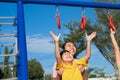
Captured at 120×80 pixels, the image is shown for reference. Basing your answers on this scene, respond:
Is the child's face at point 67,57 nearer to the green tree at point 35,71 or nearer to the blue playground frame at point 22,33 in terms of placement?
the blue playground frame at point 22,33

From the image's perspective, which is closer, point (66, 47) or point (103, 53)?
point (66, 47)

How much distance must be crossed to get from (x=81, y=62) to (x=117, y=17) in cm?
1471

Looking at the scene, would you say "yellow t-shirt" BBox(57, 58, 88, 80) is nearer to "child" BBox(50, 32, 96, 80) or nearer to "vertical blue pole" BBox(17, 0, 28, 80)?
"child" BBox(50, 32, 96, 80)

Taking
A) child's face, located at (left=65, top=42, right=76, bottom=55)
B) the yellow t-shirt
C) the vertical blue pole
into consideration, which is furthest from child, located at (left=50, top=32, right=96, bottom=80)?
the vertical blue pole

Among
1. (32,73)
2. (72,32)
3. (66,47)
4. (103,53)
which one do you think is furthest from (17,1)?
(32,73)

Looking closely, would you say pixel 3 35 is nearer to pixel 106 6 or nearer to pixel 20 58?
pixel 20 58

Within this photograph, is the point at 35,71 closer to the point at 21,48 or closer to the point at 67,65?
the point at 21,48

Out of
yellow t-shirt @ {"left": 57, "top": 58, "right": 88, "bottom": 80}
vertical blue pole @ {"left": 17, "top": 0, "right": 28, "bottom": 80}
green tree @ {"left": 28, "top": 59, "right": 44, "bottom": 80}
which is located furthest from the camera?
green tree @ {"left": 28, "top": 59, "right": 44, "bottom": 80}

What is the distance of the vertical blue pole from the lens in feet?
16.6

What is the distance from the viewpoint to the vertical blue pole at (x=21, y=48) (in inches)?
200

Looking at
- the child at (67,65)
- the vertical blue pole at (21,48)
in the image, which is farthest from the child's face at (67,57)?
the vertical blue pole at (21,48)

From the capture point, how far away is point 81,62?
5051 mm

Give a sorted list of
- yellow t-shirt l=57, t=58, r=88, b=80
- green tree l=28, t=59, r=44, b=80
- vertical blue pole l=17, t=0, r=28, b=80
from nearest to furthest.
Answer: yellow t-shirt l=57, t=58, r=88, b=80 → vertical blue pole l=17, t=0, r=28, b=80 → green tree l=28, t=59, r=44, b=80

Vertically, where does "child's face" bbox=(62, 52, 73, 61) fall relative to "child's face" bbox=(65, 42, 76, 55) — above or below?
below
